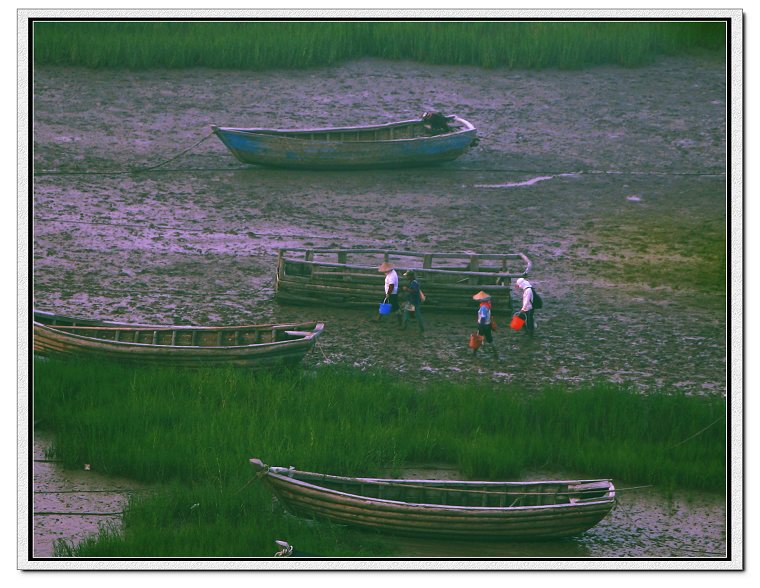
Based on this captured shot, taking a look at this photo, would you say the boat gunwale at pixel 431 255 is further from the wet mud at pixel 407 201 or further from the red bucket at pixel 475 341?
the red bucket at pixel 475 341

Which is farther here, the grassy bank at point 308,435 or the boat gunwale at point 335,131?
the boat gunwale at point 335,131

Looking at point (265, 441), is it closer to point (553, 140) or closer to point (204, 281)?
point (204, 281)

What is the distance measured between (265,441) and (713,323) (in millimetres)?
5345

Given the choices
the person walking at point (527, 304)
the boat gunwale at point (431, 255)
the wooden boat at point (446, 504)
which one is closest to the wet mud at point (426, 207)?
the person walking at point (527, 304)

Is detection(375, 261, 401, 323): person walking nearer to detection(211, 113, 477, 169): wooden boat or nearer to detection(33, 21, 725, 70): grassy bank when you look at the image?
detection(33, 21, 725, 70): grassy bank

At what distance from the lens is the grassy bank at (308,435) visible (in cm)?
1050

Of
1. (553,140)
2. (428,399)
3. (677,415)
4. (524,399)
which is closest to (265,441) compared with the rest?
(428,399)

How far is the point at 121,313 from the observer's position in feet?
46.1

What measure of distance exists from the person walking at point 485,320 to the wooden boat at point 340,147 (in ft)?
14.7

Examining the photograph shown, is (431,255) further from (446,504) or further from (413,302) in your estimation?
(446,504)

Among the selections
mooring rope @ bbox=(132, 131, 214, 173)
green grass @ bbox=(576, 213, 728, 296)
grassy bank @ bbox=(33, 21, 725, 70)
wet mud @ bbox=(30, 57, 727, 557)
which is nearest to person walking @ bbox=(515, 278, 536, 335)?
wet mud @ bbox=(30, 57, 727, 557)

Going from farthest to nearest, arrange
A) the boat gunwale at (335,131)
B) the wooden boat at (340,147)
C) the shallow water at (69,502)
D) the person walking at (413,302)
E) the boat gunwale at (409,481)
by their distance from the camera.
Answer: the wooden boat at (340,147), the boat gunwale at (335,131), the person walking at (413,302), the shallow water at (69,502), the boat gunwale at (409,481)

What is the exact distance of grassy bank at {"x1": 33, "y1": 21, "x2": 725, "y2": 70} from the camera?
15.1 m

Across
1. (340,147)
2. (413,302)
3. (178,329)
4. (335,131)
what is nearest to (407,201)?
(340,147)
